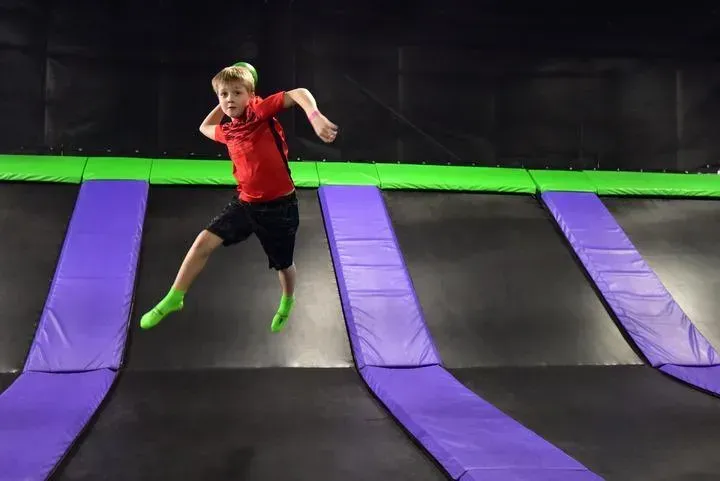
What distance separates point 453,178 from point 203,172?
173 cm

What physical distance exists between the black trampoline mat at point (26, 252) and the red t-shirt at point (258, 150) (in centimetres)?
144

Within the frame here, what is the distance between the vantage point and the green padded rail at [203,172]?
12.2 feet

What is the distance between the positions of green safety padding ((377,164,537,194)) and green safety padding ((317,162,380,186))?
0.06 m

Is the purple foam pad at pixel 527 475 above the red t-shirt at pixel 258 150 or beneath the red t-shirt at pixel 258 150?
beneath

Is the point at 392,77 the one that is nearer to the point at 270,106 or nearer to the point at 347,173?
the point at 347,173

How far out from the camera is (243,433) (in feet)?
6.70

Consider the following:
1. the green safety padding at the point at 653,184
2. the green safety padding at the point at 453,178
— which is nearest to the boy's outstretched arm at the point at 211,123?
the green safety padding at the point at 453,178

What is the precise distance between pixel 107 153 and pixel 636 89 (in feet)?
13.5

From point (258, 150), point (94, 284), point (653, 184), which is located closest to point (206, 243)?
point (258, 150)

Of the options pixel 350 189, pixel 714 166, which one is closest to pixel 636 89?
pixel 714 166

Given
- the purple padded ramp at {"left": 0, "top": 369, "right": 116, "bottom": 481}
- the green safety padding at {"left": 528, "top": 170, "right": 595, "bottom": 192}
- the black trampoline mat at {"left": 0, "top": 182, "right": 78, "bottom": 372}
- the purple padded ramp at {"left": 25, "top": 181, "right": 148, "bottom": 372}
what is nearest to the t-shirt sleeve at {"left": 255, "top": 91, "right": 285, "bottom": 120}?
the purple padded ramp at {"left": 0, "top": 369, "right": 116, "bottom": 481}

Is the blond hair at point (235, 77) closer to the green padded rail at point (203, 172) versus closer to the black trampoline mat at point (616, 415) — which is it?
the black trampoline mat at point (616, 415)

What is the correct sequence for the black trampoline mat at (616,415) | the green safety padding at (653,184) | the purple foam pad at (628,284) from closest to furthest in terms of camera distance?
the black trampoline mat at (616,415)
the purple foam pad at (628,284)
the green safety padding at (653,184)

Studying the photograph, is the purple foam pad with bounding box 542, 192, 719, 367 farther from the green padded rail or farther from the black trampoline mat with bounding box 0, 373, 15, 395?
the black trampoline mat with bounding box 0, 373, 15, 395
